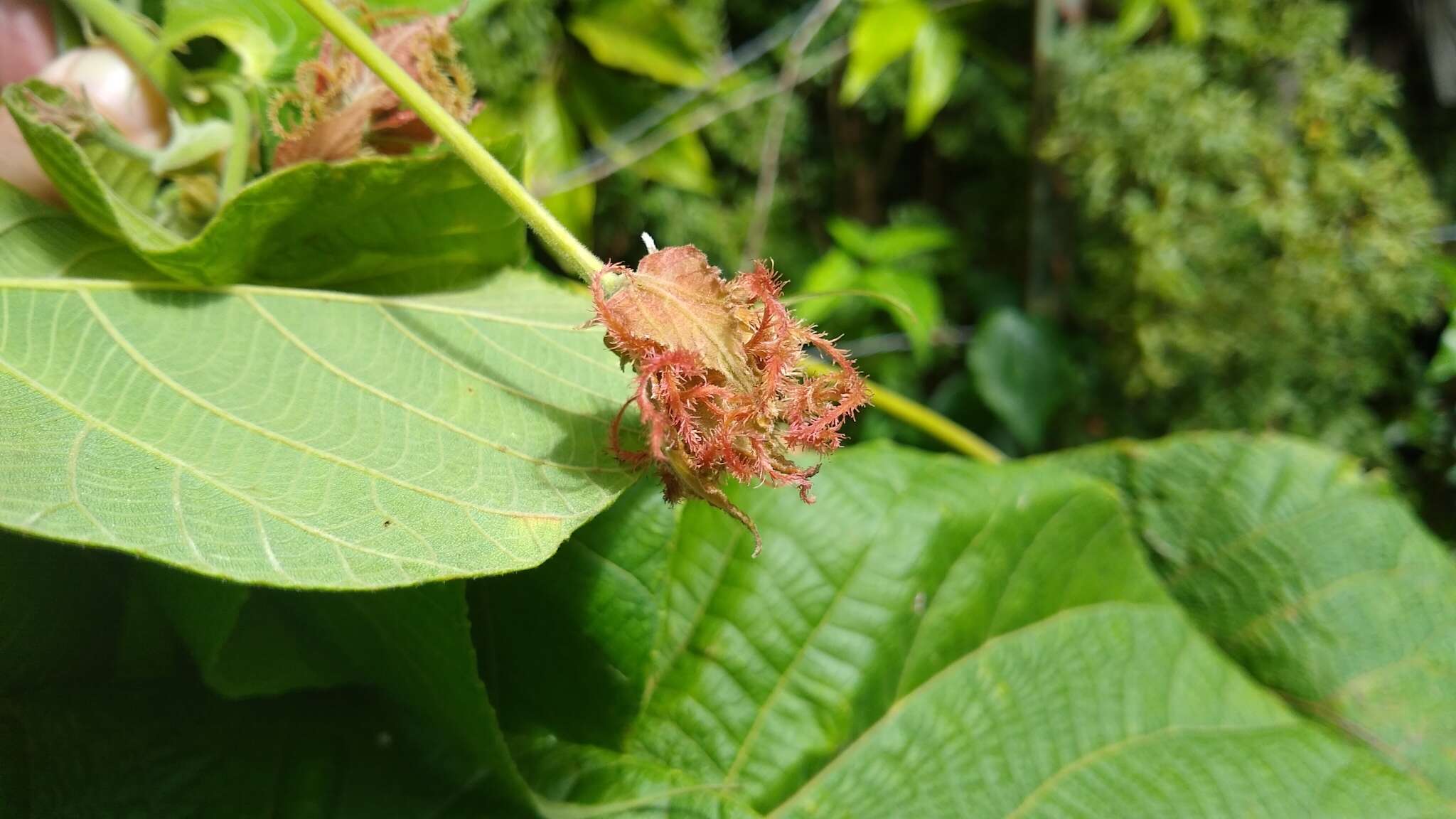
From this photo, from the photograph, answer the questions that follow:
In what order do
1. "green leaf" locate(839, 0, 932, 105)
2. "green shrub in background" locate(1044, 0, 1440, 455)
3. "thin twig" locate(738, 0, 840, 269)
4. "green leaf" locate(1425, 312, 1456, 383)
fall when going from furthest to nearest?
"thin twig" locate(738, 0, 840, 269)
"green leaf" locate(839, 0, 932, 105)
"green shrub in background" locate(1044, 0, 1440, 455)
"green leaf" locate(1425, 312, 1456, 383)

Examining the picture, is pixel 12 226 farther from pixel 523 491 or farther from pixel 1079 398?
pixel 1079 398

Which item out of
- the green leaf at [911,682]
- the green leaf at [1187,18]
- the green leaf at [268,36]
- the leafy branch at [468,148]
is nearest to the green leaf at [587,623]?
the green leaf at [911,682]

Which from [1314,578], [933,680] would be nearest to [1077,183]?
[1314,578]

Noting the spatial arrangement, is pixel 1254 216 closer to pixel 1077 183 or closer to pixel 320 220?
pixel 1077 183

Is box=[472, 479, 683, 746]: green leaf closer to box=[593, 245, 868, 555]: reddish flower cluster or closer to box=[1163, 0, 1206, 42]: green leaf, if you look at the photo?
box=[593, 245, 868, 555]: reddish flower cluster

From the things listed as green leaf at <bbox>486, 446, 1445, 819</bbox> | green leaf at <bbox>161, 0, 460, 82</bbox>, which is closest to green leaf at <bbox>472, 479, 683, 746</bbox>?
green leaf at <bbox>486, 446, 1445, 819</bbox>
